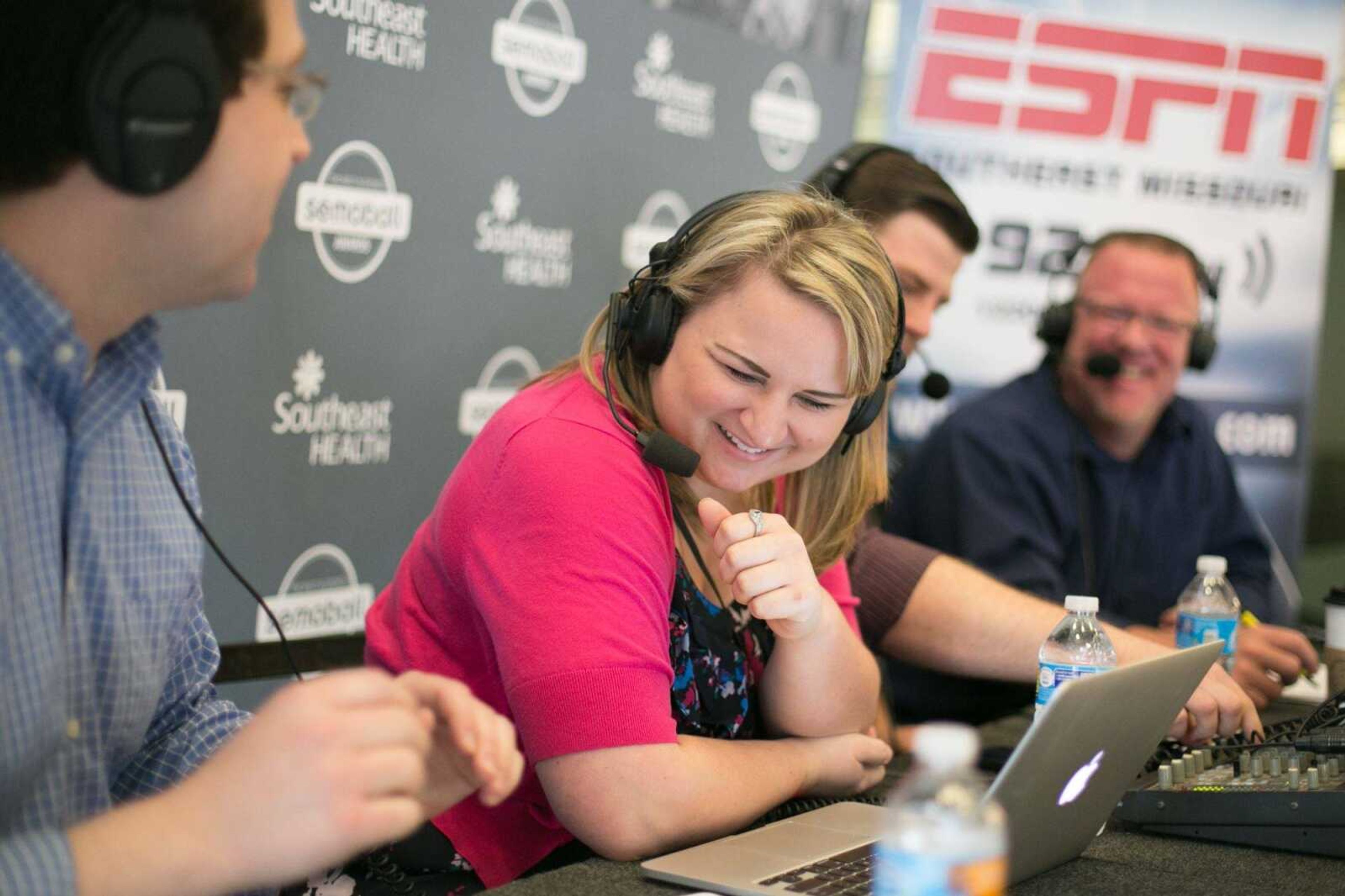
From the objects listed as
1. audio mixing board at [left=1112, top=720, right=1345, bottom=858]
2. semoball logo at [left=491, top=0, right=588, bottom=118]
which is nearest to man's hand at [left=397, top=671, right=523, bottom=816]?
audio mixing board at [left=1112, top=720, right=1345, bottom=858]

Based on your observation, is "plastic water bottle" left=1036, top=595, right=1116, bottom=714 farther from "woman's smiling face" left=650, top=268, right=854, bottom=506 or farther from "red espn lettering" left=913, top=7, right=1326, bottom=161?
"red espn lettering" left=913, top=7, right=1326, bottom=161

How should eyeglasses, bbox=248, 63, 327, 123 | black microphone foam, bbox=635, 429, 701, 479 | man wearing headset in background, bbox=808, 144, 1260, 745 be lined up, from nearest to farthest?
eyeglasses, bbox=248, 63, 327, 123 → black microphone foam, bbox=635, 429, 701, 479 → man wearing headset in background, bbox=808, 144, 1260, 745

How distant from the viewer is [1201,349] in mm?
2752

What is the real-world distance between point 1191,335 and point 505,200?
4.39 ft

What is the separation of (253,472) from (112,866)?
128cm

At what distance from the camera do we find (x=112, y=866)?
0.89 meters

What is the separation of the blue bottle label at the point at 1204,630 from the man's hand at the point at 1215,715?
24 cm

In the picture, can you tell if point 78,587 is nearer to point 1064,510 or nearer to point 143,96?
point 143,96

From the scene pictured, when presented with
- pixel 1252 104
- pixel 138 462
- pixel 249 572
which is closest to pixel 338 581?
pixel 249 572

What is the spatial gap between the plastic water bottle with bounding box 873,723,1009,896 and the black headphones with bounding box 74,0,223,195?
59cm

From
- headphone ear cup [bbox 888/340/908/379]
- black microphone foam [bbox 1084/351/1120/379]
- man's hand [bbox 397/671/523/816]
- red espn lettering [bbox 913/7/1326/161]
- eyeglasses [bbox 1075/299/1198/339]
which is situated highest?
red espn lettering [bbox 913/7/1326/161]

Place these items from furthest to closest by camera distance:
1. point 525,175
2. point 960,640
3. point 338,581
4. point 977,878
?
1. point 525,175
2. point 338,581
3. point 960,640
4. point 977,878

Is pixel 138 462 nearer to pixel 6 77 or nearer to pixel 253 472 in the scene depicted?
pixel 6 77

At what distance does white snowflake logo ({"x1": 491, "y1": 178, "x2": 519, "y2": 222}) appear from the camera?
8.06ft
